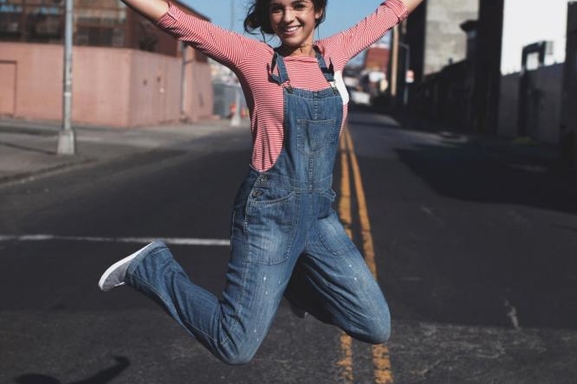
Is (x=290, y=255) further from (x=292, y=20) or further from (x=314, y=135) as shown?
(x=292, y=20)

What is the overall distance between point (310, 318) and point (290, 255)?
3281mm

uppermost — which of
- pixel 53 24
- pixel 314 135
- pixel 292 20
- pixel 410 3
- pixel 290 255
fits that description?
pixel 53 24

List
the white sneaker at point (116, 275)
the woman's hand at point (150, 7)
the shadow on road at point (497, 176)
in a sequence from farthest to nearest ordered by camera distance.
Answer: the shadow on road at point (497, 176), the white sneaker at point (116, 275), the woman's hand at point (150, 7)

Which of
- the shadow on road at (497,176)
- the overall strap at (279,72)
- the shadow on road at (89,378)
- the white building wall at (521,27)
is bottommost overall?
the shadow on road at (89,378)

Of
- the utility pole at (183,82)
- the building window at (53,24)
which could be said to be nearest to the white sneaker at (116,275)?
Result: the building window at (53,24)

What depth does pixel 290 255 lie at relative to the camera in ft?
11.5

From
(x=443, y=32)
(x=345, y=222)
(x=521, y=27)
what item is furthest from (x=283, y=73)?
(x=443, y=32)

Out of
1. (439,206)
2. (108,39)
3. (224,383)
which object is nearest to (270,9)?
(224,383)

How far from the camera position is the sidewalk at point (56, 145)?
728 inches

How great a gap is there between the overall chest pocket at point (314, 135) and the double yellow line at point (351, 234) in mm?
2136

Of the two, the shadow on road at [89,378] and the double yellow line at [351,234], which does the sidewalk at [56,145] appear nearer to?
the double yellow line at [351,234]

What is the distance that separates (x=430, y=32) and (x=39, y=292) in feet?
304

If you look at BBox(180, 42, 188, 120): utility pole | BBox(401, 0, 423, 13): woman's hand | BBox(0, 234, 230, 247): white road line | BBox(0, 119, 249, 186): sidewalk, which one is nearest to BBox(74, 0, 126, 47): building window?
BBox(0, 119, 249, 186): sidewalk

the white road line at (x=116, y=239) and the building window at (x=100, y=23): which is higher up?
the building window at (x=100, y=23)
